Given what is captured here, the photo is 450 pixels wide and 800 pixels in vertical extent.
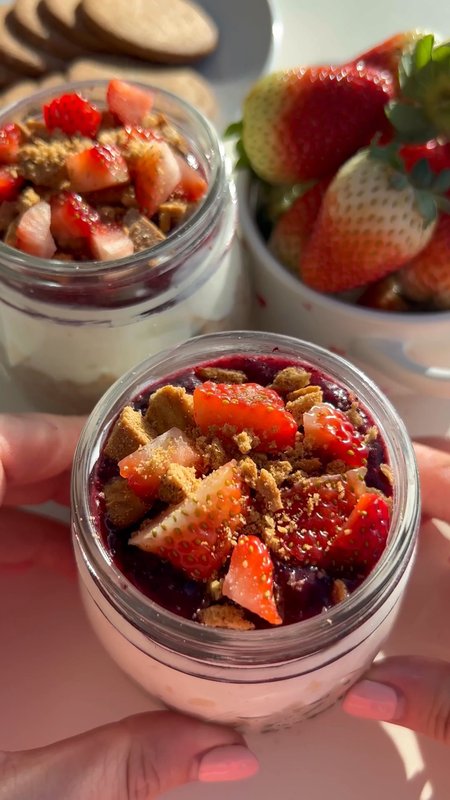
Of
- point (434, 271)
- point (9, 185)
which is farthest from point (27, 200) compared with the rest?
point (434, 271)

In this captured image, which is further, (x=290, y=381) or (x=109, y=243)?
(x=109, y=243)

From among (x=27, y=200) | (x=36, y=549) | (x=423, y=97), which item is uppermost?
(x=423, y=97)

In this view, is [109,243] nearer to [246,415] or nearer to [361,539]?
[246,415]

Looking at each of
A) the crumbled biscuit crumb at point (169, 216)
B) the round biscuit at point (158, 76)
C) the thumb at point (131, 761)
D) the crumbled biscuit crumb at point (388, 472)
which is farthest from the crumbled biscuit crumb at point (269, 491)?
the round biscuit at point (158, 76)

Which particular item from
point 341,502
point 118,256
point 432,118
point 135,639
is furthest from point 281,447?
point 432,118

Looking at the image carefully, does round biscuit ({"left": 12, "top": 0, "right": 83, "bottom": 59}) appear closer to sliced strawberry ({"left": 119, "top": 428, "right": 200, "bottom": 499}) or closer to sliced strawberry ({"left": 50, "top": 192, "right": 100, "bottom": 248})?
sliced strawberry ({"left": 50, "top": 192, "right": 100, "bottom": 248})

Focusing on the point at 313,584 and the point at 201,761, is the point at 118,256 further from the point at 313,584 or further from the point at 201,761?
the point at 201,761

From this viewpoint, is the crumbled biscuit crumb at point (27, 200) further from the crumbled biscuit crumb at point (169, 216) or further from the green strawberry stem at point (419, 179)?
the green strawberry stem at point (419, 179)
